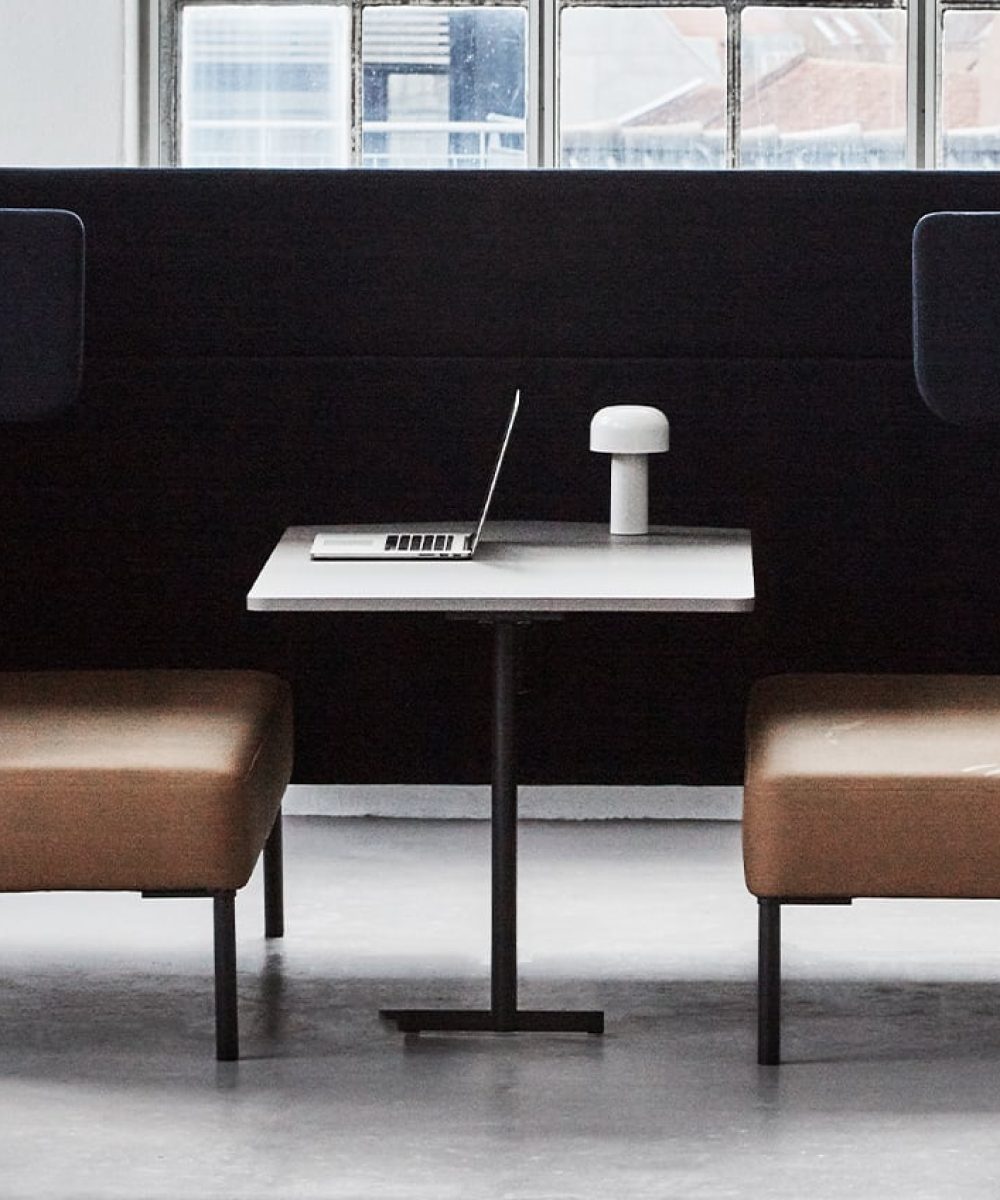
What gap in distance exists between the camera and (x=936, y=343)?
301 cm

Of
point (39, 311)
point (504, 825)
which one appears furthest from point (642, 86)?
point (504, 825)

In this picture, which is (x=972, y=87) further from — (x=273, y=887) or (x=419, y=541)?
(x=273, y=887)

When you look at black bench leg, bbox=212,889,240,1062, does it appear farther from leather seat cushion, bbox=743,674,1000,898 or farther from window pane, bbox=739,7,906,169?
window pane, bbox=739,7,906,169

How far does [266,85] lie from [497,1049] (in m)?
3.98

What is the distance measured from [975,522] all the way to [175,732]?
163cm

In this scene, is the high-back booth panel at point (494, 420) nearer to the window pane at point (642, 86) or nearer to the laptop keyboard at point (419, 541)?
the laptop keyboard at point (419, 541)

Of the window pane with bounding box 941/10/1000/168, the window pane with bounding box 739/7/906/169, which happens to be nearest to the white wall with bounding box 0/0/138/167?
the window pane with bounding box 739/7/906/169

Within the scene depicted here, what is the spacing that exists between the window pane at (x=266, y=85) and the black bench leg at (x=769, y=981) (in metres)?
3.88

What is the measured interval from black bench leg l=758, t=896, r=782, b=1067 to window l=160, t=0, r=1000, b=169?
3.72 m

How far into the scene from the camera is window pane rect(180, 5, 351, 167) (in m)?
5.89

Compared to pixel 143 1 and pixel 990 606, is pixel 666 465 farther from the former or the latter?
pixel 143 1

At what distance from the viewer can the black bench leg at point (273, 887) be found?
3111mm

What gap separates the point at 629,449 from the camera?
2.99 metres

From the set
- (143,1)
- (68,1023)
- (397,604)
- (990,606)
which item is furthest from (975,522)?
(143,1)
